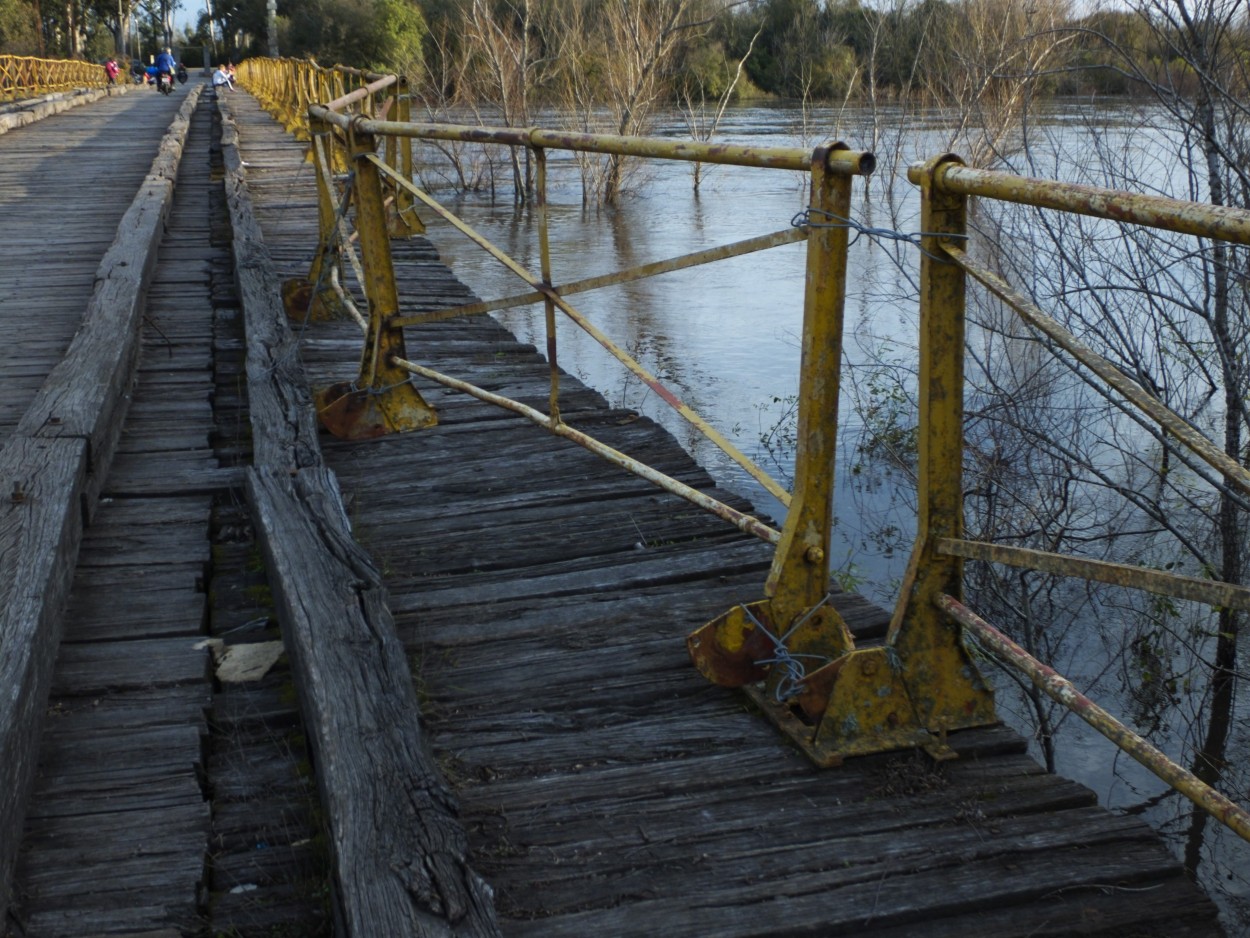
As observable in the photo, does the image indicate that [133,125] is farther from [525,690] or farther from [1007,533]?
[525,690]

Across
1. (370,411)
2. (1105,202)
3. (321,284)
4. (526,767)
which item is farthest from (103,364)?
(1105,202)

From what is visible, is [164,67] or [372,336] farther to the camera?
[164,67]

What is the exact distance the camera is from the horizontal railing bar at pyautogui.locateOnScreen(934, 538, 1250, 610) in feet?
5.99

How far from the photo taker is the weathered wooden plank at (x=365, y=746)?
1920 millimetres

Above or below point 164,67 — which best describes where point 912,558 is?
below

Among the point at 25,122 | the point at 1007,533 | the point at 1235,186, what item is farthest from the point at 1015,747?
the point at 25,122

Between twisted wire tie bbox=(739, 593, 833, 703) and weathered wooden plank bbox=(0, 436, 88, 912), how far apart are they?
1.42 metres

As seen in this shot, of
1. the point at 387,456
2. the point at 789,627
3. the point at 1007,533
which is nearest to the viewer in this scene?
the point at 789,627

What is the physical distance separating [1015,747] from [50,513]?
2.37 m

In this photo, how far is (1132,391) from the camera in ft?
6.10

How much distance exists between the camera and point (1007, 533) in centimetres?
666

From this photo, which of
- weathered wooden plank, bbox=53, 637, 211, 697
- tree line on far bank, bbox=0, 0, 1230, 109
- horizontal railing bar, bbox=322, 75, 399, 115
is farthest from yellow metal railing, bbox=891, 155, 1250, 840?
tree line on far bank, bbox=0, 0, 1230, 109

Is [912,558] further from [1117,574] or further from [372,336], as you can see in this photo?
[372,336]

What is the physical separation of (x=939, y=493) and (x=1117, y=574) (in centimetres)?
47
